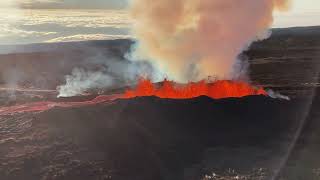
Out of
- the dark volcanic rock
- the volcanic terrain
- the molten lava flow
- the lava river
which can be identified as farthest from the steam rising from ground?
the dark volcanic rock

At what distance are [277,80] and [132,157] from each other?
48093 millimetres

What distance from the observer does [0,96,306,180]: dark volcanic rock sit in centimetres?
2509

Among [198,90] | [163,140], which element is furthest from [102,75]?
[163,140]

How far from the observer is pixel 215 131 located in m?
31.1

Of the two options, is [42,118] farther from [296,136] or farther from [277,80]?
[277,80]

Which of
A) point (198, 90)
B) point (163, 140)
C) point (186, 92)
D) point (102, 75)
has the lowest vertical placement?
point (163, 140)

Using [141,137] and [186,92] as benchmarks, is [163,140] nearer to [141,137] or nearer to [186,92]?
[141,137]

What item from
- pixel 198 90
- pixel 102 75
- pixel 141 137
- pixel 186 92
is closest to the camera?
pixel 141 137

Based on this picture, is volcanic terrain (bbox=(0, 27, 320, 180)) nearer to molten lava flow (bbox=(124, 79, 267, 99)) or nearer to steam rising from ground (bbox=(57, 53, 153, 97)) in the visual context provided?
molten lava flow (bbox=(124, 79, 267, 99))

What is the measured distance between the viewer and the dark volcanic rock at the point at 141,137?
25094mm

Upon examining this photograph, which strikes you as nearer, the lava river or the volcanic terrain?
the volcanic terrain

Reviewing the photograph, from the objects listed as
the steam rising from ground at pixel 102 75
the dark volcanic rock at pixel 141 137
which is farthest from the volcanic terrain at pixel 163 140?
the steam rising from ground at pixel 102 75

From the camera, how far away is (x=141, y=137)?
28.6 meters

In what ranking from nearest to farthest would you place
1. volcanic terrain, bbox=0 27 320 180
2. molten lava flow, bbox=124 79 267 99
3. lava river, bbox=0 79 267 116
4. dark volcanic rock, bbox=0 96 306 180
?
volcanic terrain, bbox=0 27 320 180 → dark volcanic rock, bbox=0 96 306 180 → lava river, bbox=0 79 267 116 → molten lava flow, bbox=124 79 267 99
